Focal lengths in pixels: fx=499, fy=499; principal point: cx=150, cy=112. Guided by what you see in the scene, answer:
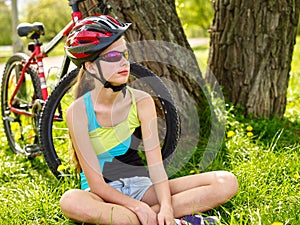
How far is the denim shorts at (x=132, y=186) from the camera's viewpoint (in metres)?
2.88

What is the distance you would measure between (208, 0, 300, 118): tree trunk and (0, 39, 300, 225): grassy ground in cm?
18

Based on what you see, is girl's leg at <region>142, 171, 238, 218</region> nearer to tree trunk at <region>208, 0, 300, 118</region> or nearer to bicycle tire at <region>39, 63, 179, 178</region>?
bicycle tire at <region>39, 63, 179, 178</region>

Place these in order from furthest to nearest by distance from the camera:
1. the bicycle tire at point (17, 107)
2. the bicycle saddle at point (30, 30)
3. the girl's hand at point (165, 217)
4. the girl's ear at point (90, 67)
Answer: the bicycle tire at point (17, 107) → the bicycle saddle at point (30, 30) → the girl's ear at point (90, 67) → the girl's hand at point (165, 217)

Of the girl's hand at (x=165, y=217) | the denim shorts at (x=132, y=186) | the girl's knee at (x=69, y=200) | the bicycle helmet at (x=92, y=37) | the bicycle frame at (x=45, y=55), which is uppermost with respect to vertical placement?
the bicycle helmet at (x=92, y=37)

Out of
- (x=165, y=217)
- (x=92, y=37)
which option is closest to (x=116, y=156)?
(x=165, y=217)

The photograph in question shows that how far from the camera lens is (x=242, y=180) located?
3070 mm

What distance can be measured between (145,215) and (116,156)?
0.42 metres

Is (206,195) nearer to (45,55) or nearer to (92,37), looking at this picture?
(92,37)

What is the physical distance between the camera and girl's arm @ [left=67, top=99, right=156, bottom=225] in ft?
8.97

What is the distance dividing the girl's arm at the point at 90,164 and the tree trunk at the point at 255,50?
71.6 inches

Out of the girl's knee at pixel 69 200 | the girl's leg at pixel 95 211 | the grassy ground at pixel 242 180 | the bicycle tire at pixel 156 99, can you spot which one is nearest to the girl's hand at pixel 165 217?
the girl's leg at pixel 95 211

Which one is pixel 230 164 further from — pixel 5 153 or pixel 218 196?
pixel 5 153

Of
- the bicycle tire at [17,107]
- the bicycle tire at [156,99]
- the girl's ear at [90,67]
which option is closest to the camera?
the girl's ear at [90,67]

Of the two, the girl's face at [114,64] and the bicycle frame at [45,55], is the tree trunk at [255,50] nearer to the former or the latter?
the bicycle frame at [45,55]
